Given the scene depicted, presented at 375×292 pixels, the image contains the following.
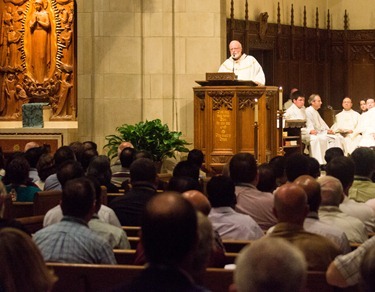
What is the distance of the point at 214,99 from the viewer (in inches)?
516

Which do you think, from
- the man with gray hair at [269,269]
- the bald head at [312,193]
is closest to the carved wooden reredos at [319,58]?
the bald head at [312,193]

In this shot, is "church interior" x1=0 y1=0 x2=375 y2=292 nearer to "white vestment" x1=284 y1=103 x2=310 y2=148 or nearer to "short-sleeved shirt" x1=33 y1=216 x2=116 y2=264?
"white vestment" x1=284 y1=103 x2=310 y2=148

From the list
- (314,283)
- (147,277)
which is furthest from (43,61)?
(147,277)

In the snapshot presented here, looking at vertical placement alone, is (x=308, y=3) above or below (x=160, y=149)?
above

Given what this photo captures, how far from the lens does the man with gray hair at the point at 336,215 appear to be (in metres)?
5.85

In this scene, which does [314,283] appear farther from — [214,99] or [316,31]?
[316,31]

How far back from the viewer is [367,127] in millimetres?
18031

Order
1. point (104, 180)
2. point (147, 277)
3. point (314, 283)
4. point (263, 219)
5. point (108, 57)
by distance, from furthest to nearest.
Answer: point (108, 57) < point (104, 180) < point (263, 219) < point (314, 283) < point (147, 277)

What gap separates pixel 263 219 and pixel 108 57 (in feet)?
27.6

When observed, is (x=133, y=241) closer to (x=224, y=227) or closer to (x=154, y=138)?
(x=224, y=227)

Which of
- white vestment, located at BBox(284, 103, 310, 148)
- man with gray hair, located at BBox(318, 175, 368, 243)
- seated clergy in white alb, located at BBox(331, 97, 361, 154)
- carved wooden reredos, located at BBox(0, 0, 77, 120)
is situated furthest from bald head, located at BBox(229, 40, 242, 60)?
man with gray hair, located at BBox(318, 175, 368, 243)

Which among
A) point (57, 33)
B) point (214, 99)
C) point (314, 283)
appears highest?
point (57, 33)

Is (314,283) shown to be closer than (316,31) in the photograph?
Yes

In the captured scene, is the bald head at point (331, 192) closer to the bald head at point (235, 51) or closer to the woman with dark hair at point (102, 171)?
the woman with dark hair at point (102, 171)
